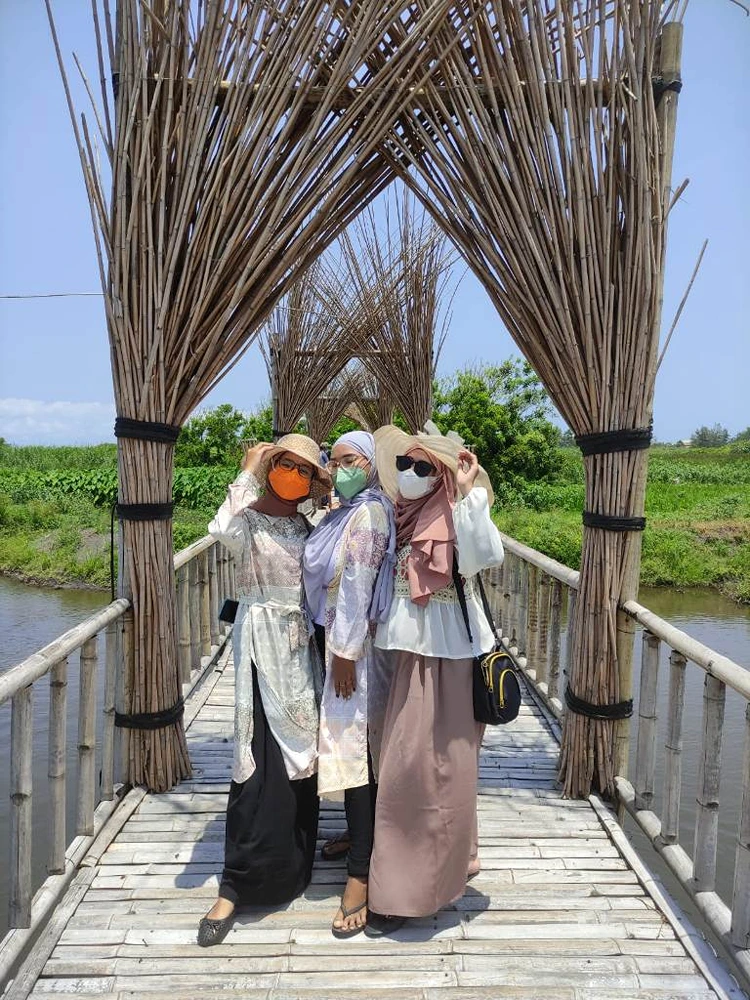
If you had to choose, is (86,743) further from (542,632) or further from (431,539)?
(542,632)

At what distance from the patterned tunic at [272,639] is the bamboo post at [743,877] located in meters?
1.03

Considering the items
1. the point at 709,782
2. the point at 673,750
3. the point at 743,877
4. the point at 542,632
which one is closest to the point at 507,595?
the point at 542,632

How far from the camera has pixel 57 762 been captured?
2004mm

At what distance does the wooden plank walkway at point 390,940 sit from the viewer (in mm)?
1710

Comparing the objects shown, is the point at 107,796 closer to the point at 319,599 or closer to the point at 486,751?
the point at 319,599

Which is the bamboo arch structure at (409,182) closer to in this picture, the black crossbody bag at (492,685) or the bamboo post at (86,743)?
the bamboo post at (86,743)

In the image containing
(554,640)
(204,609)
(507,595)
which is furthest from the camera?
(507,595)

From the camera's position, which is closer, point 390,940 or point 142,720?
point 390,940

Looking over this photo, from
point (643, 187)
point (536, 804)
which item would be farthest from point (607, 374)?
point (536, 804)

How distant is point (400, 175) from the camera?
2.62 meters

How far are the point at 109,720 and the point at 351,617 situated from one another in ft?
3.62

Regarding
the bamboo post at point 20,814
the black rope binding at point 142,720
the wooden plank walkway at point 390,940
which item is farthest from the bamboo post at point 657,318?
the bamboo post at point 20,814

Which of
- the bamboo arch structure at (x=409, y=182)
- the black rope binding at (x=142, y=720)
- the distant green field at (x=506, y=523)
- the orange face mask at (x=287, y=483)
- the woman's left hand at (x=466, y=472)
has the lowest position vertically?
the distant green field at (x=506, y=523)

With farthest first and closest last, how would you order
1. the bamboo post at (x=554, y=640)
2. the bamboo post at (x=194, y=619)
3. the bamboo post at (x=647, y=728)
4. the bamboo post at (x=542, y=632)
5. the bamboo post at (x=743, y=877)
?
the bamboo post at (x=194, y=619) → the bamboo post at (x=542, y=632) → the bamboo post at (x=554, y=640) → the bamboo post at (x=647, y=728) → the bamboo post at (x=743, y=877)
